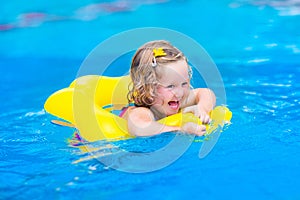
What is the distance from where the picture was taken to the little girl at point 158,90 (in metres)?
2.73

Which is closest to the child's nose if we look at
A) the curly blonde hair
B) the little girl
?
the little girl

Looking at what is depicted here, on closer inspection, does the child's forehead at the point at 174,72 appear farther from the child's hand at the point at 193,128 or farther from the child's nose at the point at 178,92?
the child's hand at the point at 193,128

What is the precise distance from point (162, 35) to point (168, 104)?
206cm

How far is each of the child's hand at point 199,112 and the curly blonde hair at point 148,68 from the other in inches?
7.6

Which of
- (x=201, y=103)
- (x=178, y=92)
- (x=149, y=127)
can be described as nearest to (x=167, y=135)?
(x=149, y=127)

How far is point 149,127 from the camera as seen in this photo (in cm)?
273

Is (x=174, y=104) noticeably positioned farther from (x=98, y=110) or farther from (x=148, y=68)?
(x=98, y=110)

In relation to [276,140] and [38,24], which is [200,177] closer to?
[276,140]

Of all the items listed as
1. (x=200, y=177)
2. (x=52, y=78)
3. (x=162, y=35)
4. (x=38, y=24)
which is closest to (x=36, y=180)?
(x=200, y=177)

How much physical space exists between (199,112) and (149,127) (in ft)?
0.93

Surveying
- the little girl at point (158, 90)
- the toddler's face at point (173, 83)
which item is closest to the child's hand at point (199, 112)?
the little girl at point (158, 90)

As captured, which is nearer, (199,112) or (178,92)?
(178,92)

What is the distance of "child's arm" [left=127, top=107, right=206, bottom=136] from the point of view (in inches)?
107

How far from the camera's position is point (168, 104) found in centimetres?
284
